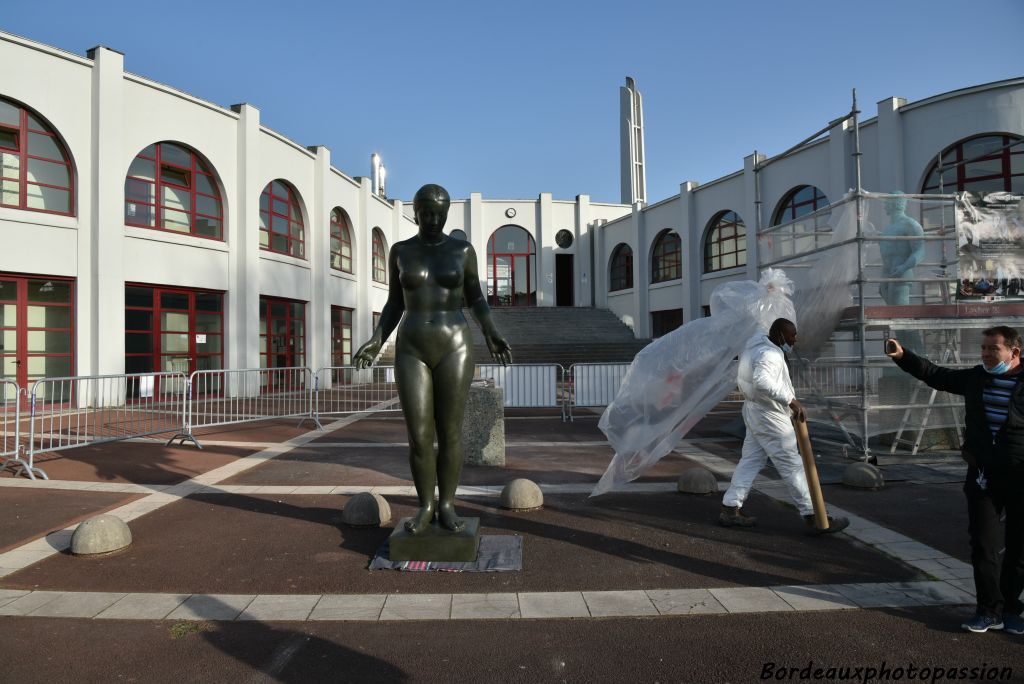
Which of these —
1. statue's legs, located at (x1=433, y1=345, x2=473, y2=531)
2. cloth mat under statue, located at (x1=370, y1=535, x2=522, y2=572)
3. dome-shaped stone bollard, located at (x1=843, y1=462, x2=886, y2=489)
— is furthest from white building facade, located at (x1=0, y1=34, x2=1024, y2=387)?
cloth mat under statue, located at (x1=370, y1=535, x2=522, y2=572)

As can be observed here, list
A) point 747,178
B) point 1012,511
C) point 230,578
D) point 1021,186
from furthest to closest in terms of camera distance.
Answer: point 747,178
point 1021,186
point 230,578
point 1012,511

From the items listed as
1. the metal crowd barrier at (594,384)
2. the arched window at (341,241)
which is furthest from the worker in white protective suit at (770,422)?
the arched window at (341,241)

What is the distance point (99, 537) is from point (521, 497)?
335 centimetres

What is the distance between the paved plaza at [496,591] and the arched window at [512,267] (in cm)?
2562

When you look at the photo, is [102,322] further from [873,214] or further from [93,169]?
[873,214]

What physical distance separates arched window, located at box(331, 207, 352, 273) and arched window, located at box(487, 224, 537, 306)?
9.45 meters

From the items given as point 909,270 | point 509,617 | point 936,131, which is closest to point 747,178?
point 936,131

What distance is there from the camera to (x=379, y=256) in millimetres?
26438

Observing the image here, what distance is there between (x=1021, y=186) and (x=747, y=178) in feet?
28.1

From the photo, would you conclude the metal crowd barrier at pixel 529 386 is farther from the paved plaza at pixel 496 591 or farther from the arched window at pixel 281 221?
the arched window at pixel 281 221

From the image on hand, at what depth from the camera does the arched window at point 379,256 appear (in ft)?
84.9

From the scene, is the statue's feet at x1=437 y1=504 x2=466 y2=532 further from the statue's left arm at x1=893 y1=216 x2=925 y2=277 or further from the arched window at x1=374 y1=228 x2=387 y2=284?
the arched window at x1=374 y1=228 x2=387 y2=284

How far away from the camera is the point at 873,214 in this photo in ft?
26.3

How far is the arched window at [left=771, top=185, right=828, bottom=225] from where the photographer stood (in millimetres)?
19750
